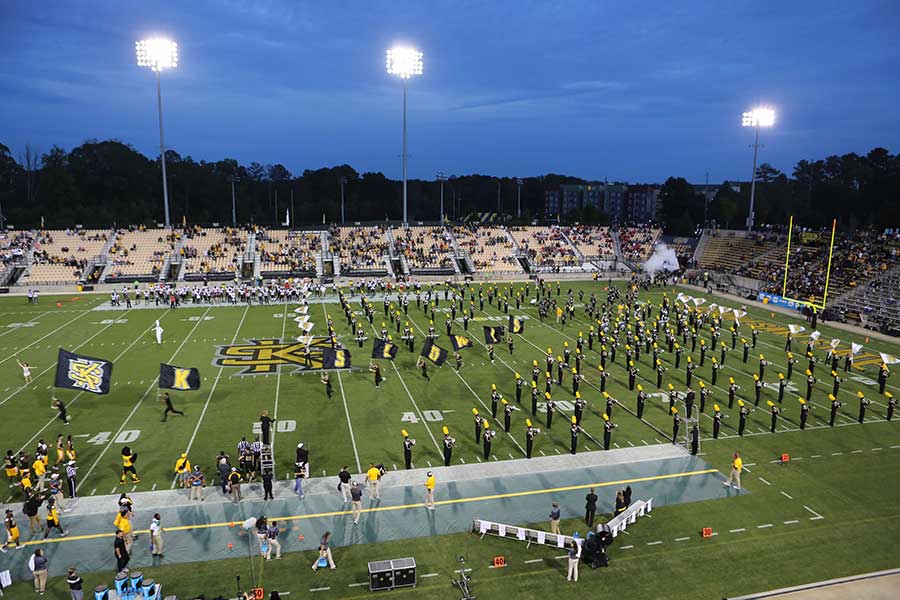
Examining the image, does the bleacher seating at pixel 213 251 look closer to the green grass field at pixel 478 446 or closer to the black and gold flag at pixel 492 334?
the green grass field at pixel 478 446

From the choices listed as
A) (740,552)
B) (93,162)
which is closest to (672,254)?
(740,552)

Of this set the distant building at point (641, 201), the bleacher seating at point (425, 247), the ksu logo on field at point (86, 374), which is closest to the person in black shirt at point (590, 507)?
the ksu logo on field at point (86, 374)

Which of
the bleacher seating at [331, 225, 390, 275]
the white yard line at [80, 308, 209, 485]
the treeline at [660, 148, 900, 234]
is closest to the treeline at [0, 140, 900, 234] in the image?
the treeline at [660, 148, 900, 234]

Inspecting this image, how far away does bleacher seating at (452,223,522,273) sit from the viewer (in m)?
54.3

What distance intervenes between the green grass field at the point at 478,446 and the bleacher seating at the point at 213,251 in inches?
719

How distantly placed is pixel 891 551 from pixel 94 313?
120 feet

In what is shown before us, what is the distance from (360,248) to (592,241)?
2344 centimetres

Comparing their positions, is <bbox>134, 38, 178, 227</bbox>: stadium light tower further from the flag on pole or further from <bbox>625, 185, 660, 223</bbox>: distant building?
<bbox>625, 185, 660, 223</bbox>: distant building

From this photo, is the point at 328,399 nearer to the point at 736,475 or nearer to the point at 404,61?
the point at 736,475

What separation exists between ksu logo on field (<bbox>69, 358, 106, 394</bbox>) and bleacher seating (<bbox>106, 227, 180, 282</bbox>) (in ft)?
113

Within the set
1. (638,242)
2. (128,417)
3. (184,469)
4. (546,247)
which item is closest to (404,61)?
(546,247)

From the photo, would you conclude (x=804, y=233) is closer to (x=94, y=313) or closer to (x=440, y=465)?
(x=440, y=465)

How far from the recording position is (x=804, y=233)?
154 ft

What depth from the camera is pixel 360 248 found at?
5406cm
